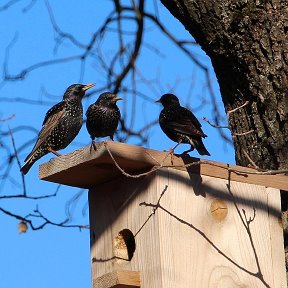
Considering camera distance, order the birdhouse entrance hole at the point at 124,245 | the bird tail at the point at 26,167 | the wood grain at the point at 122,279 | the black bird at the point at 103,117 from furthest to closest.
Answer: the bird tail at the point at 26,167
the black bird at the point at 103,117
the birdhouse entrance hole at the point at 124,245
the wood grain at the point at 122,279

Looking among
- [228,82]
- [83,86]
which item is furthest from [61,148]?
[228,82]

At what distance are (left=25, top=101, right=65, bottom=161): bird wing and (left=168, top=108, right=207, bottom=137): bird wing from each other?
1100 mm

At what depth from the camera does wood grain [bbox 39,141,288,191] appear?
3.82 m

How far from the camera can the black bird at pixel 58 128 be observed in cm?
580

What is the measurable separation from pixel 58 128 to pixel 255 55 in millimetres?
1990

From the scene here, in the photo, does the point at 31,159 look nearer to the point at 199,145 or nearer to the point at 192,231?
the point at 199,145

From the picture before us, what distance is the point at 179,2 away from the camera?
14.0ft

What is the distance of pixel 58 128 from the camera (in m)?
5.86

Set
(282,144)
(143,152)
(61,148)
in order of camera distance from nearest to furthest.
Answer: (143,152), (282,144), (61,148)

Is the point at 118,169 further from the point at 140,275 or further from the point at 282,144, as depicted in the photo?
the point at 282,144

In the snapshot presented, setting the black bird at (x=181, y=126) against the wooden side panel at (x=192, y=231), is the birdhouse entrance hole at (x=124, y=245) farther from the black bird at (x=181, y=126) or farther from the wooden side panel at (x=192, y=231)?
the black bird at (x=181, y=126)

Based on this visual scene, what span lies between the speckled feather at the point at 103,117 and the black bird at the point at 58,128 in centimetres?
34

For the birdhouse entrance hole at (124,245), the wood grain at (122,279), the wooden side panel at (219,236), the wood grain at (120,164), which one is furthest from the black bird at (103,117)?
the wood grain at (122,279)

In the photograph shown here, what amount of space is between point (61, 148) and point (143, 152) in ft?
7.06
